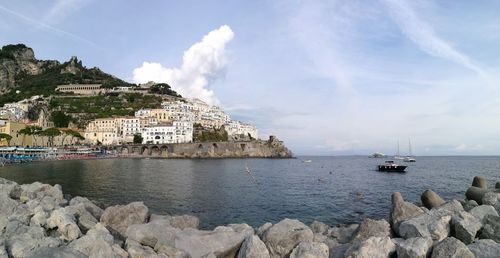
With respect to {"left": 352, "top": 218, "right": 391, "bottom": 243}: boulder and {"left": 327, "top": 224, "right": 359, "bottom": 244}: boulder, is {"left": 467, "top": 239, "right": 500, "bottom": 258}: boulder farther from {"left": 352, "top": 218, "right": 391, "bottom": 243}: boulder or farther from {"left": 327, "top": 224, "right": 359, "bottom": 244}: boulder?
{"left": 327, "top": 224, "right": 359, "bottom": 244}: boulder

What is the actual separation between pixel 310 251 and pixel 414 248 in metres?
2.77

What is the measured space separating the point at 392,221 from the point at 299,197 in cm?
2281

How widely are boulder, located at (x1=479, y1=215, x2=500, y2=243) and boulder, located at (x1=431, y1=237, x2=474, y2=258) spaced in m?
2.50

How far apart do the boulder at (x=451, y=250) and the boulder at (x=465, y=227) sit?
183cm

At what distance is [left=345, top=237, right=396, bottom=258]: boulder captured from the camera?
1038 centimetres

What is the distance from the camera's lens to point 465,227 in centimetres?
1132

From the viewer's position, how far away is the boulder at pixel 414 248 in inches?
391

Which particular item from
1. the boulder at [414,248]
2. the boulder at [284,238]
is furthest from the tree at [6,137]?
the boulder at [414,248]

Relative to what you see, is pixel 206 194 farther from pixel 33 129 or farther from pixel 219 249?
pixel 33 129

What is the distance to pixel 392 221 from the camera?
14.2 meters

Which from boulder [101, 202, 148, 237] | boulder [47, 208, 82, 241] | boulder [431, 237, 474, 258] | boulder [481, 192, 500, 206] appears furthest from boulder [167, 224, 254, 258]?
boulder [481, 192, 500, 206]

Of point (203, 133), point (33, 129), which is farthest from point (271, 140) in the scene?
point (33, 129)

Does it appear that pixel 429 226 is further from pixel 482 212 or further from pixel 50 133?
pixel 50 133

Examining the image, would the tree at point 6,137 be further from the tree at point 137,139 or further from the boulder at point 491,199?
the boulder at point 491,199
